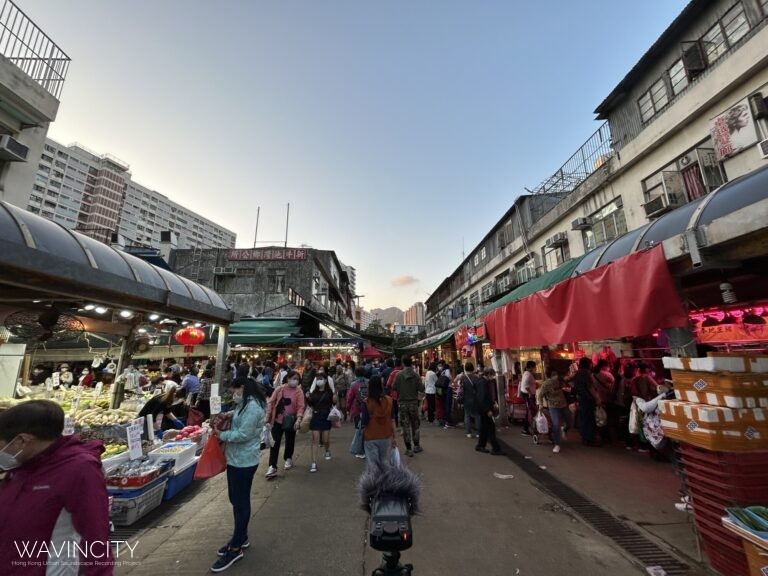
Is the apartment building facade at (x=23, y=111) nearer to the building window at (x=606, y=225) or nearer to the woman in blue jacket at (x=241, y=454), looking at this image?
the woman in blue jacket at (x=241, y=454)

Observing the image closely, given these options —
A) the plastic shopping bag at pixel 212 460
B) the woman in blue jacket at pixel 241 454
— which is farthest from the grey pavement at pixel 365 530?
the plastic shopping bag at pixel 212 460

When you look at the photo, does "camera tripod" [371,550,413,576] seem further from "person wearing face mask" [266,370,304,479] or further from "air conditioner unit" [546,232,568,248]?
"air conditioner unit" [546,232,568,248]

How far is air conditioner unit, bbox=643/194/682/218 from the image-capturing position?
30.9 ft

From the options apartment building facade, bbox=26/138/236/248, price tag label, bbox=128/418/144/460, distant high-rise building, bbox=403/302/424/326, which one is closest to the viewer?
price tag label, bbox=128/418/144/460

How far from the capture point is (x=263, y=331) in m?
15.4

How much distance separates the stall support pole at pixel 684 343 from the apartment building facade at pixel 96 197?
63302 mm

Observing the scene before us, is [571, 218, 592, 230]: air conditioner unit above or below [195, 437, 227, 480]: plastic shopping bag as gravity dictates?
above

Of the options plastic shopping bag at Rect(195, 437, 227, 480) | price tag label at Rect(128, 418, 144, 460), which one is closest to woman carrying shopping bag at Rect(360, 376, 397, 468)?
plastic shopping bag at Rect(195, 437, 227, 480)

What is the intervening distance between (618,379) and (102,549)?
9.97 meters

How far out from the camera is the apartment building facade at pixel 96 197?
212 ft

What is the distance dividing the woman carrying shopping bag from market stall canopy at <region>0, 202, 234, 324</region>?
4.54 meters

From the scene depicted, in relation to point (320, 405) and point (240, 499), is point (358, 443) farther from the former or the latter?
point (240, 499)

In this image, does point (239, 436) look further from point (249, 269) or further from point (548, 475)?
point (249, 269)

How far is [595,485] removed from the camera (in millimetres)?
5402
